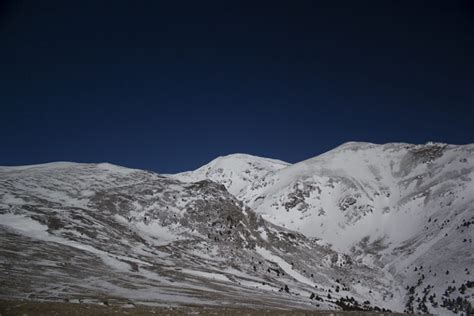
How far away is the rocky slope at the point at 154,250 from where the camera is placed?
69250mm

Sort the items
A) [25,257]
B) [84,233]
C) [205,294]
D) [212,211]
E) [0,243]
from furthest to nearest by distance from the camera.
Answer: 1. [212,211]
2. [84,233]
3. [0,243]
4. [25,257]
5. [205,294]

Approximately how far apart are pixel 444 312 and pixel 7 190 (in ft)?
460

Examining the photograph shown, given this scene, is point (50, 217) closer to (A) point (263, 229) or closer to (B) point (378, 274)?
(A) point (263, 229)

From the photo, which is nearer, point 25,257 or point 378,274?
point 25,257

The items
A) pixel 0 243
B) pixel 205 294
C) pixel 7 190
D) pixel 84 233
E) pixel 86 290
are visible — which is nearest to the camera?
pixel 86 290

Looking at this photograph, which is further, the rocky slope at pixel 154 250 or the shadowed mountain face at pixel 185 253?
the shadowed mountain face at pixel 185 253

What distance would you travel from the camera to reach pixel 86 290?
6003 centimetres

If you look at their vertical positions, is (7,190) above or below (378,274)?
above

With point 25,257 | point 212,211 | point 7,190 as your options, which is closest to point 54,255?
point 25,257

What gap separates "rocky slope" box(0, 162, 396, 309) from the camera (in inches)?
2726

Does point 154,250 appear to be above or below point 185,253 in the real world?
above

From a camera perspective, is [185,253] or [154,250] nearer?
[154,250]

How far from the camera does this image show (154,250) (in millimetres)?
118625

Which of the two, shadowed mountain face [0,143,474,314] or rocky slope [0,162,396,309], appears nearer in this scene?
rocky slope [0,162,396,309]
